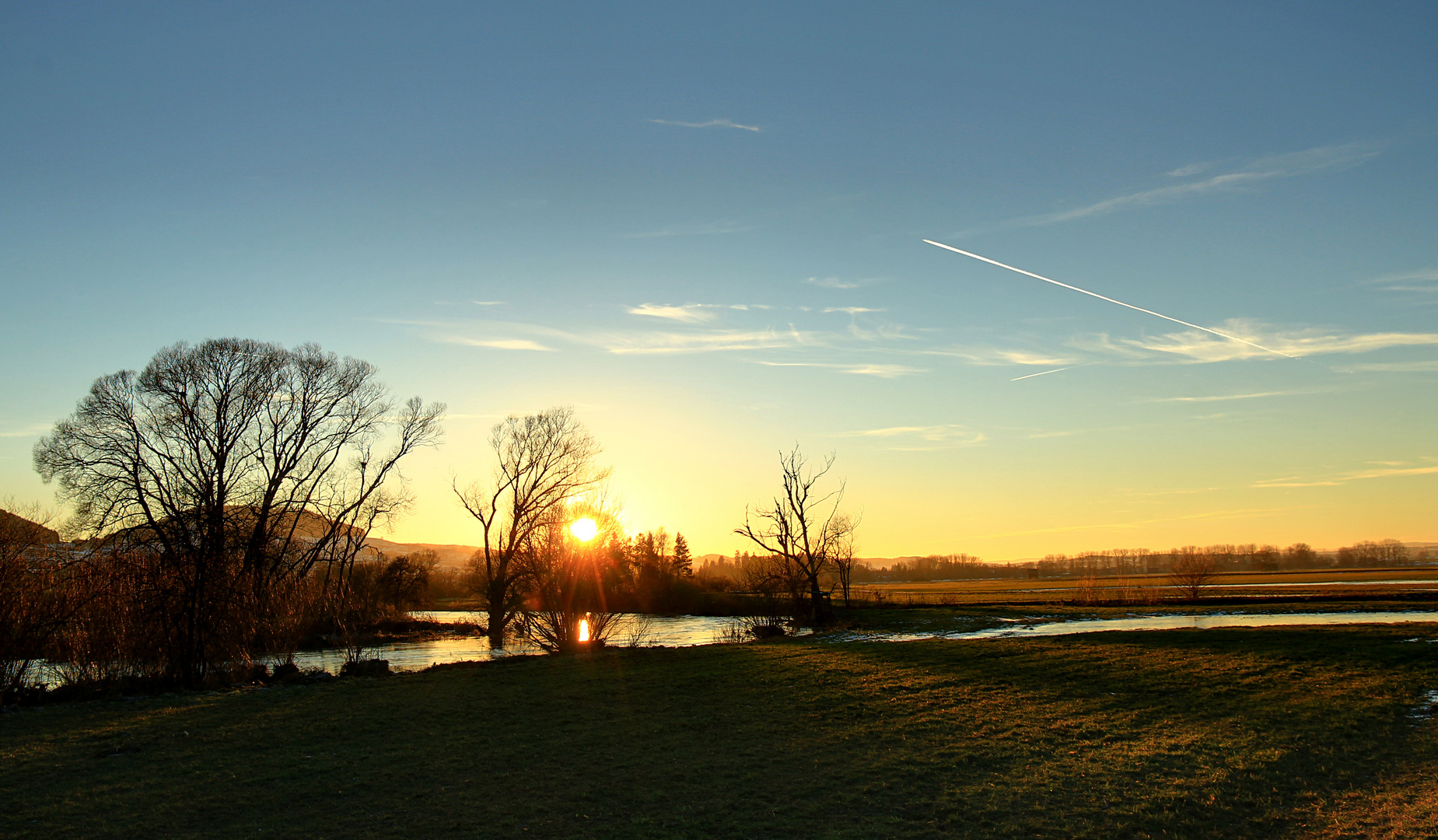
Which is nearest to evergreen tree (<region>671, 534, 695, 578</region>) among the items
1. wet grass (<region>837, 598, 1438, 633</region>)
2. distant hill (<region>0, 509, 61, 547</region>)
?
wet grass (<region>837, 598, 1438, 633</region>)

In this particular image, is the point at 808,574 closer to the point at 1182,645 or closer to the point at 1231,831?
the point at 1182,645

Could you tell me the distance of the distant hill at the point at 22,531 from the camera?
1703 centimetres

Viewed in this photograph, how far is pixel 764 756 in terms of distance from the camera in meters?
10.2

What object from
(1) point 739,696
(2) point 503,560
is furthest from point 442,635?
(1) point 739,696

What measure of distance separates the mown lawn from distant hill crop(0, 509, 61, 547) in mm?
5161

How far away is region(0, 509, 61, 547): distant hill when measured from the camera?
17031 millimetres

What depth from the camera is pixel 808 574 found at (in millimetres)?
37188

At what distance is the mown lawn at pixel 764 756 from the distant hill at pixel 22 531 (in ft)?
16.9

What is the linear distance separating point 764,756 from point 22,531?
58.6 feet

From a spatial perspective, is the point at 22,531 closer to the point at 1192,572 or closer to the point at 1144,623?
the point at 1144,623

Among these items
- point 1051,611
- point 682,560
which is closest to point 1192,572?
point 1051,611

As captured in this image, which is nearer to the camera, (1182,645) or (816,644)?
(1182,645)

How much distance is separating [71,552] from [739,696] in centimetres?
1701

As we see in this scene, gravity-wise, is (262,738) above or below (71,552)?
below
